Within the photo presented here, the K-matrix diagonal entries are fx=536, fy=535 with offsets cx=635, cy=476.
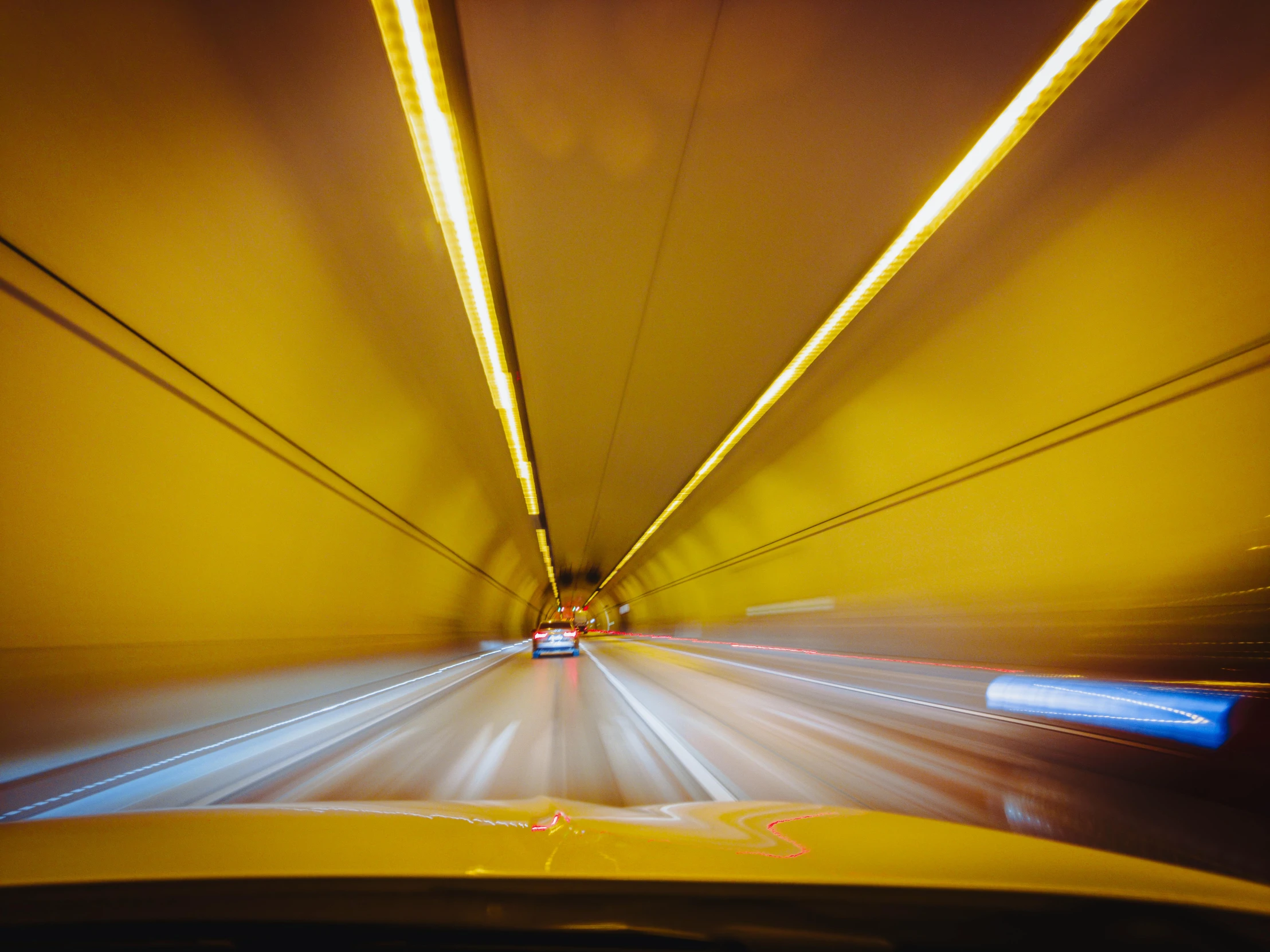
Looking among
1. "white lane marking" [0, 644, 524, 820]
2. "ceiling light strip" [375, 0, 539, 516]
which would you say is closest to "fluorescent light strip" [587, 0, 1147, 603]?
"ceiling light strip" [375, 0, 539, 516]

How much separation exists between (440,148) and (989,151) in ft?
15.7

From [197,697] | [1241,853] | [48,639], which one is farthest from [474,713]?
[1241,853]

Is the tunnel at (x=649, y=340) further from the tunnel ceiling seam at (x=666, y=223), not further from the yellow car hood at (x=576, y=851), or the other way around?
the yellow car hood at (x=576, y=851)

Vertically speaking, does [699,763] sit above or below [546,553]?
below

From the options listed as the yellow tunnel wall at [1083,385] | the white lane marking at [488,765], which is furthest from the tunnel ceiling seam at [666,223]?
the white lane marking at [488,765]

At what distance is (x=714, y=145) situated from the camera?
4676 millimetres

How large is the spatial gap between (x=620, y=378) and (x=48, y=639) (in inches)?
286

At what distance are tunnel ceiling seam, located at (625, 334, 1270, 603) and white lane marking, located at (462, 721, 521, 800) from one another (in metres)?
7.14

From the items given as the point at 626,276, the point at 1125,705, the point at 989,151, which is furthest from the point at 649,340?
the point at 1125,705

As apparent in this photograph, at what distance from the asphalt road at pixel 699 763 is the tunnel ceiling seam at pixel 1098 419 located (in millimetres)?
2840

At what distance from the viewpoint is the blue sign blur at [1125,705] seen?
433cm

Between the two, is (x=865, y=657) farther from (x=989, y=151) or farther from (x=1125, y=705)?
(x=989, y=151)

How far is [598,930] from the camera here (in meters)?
1.50

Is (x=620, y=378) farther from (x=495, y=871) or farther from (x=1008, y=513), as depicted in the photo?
(x=495, y=871)
